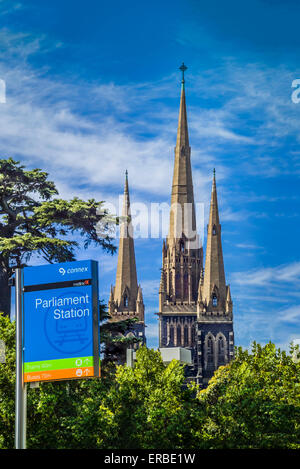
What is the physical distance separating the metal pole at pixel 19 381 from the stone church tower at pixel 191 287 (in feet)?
324

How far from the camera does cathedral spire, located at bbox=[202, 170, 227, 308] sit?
435 feet

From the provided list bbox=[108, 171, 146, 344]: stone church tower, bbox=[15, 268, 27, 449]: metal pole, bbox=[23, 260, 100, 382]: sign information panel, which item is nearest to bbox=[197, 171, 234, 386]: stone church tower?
bbox=[108, 171, 146, 344]: stone church tower

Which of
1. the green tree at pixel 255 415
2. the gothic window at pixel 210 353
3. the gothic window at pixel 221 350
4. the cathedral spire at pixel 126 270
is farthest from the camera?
the cathedral spire at pixel 126 270

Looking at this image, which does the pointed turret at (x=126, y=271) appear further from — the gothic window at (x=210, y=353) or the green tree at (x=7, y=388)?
the green tree at (x=7, y=388)

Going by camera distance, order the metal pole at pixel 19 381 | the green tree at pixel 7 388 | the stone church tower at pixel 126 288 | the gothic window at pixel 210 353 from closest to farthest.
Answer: the metal pole at pixel 19 381 → the green tree at pixel 7 388 → the gothic window at pixel 210 353 → the stone church tower at pixel 126 288

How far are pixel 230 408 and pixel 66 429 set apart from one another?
903cm

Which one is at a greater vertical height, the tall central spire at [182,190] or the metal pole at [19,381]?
the tall central spire at [182,190]

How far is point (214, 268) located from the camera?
134m

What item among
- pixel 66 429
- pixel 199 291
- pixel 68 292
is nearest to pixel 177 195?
pixel 199 291

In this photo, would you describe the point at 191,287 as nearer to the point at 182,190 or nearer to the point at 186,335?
the point at 186,335

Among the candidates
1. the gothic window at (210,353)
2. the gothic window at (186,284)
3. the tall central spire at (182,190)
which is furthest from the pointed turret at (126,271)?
the gothic window at (210,353)

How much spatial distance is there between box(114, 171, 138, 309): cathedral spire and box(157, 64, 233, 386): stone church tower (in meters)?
5.25

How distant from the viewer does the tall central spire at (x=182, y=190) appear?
472ft
